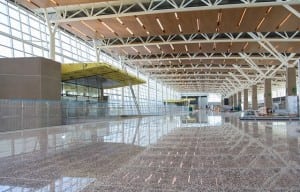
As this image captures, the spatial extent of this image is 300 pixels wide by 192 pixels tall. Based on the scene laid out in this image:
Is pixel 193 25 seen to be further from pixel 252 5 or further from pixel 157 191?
pixel 157 191

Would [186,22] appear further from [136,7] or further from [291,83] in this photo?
[291,83]

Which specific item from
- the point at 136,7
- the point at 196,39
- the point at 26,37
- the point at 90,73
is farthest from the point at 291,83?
the point at 26,37

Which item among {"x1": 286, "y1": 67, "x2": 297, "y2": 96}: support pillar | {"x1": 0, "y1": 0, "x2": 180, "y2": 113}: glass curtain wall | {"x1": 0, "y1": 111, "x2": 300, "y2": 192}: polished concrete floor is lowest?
{"x1": 0, "y1": 111, "x2": 300, "y2": 192}: polished concrete floor

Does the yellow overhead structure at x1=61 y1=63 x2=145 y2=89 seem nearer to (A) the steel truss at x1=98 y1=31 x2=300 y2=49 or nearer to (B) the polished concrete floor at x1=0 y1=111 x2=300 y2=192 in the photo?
(A) the steel truss at x1=98 y1=31 x2=300 y2=49

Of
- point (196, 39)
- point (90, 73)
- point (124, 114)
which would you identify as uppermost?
point (196, 39)

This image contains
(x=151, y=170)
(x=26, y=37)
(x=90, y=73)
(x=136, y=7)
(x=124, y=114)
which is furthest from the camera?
(x=124, y=114)

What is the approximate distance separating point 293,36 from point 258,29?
14.8ft

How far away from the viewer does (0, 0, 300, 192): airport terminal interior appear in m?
5.55

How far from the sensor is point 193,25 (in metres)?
29.0

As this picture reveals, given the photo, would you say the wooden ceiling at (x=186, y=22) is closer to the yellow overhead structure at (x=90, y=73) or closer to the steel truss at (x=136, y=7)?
the steel truss at (x=136, y=7)

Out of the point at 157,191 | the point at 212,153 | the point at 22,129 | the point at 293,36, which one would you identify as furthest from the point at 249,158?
the point at 293,36

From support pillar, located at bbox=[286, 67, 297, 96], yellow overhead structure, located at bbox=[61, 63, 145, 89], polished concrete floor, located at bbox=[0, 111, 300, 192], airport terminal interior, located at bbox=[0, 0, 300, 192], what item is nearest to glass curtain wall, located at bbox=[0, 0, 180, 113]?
airport terminal interior, located at bbox=[0, 0, 300, 192]

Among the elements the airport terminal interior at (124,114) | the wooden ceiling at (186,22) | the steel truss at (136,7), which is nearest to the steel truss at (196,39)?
the wooden ceiling at (186,22)

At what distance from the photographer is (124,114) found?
40.4 meters
